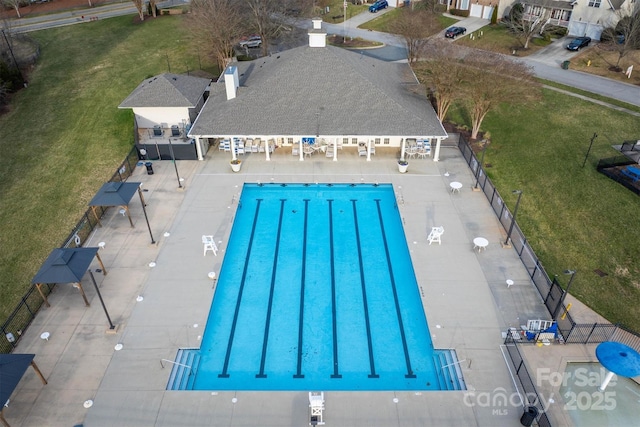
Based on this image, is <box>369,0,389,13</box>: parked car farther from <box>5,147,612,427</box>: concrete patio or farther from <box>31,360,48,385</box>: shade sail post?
<box>31,360,48,385</box>: shade sail post

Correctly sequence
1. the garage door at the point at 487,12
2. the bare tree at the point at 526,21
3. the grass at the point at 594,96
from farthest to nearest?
the garage door at the point at 487,12 → the bare tree at the point at 526,21 → the grass at the point at 594,96

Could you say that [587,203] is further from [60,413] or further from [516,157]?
[60,413]

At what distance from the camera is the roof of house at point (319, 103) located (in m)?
26.6

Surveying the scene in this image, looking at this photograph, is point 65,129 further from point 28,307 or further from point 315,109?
point 28,307

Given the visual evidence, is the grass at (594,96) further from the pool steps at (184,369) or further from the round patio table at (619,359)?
the pool steps at (184,369)

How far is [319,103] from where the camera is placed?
91.4ft

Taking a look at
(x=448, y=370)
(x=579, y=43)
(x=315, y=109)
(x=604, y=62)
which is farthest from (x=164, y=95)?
(x=579, y=43)

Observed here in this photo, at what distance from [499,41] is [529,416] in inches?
1706

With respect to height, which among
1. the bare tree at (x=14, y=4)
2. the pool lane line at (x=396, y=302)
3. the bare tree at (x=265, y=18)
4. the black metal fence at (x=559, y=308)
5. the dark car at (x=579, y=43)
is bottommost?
the pool lane line at (x=396, y=302)

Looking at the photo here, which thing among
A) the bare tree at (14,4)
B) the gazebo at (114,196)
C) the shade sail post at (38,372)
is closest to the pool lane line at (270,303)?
the gazebo at (114,196)

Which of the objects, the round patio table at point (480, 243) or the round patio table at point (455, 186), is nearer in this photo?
the round patio table at point (480, 243)

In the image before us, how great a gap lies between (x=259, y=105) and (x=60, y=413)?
19216 mm

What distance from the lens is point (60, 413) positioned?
14.9m

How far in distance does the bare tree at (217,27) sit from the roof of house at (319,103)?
34.9 ft
